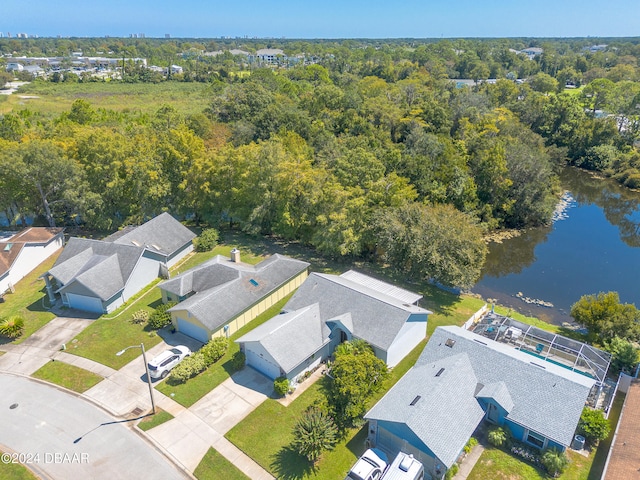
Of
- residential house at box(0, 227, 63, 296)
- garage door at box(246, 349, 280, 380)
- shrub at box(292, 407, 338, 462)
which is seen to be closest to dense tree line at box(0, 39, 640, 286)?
residential house at box(0, 227, 63, 296)

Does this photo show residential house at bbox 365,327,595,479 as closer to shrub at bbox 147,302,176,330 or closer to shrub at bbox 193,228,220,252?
shrub at bbox 147,302,176,330

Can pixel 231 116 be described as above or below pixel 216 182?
above

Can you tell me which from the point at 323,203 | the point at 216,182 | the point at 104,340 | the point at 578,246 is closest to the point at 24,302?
the point at 104,340

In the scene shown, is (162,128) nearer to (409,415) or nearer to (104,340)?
(104,340)

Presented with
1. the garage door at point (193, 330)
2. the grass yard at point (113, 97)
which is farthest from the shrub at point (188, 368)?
the grass yard at point (113, 97)

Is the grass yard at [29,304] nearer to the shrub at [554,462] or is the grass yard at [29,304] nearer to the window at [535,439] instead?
the window at [535,439]
